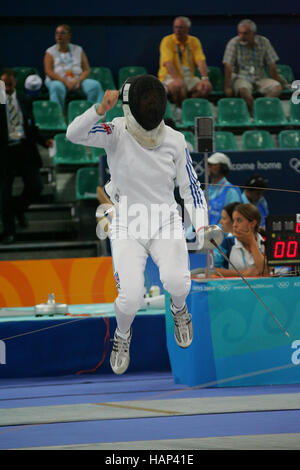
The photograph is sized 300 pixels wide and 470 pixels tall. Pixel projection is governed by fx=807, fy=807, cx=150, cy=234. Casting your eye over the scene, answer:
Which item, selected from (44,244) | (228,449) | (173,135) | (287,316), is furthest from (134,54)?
(228,449)

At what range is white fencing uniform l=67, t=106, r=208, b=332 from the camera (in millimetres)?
4387

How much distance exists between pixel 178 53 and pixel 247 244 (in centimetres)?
551

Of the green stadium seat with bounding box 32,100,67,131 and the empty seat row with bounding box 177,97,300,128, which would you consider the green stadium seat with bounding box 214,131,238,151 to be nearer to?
the empty seat row with bounding box 177,97,300,128

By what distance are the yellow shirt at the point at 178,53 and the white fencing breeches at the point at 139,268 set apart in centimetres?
707

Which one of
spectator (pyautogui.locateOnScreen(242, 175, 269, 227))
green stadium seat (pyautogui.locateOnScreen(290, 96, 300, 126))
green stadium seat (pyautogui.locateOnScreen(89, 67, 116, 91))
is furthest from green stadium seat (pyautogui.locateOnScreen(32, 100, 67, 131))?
spectator (pyautogui.locateOnScreen(242, 175, 269, 227))

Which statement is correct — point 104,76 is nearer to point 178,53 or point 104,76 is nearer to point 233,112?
point 178,53

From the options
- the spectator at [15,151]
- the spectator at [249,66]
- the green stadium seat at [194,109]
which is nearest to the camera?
the spectator at [15,151]

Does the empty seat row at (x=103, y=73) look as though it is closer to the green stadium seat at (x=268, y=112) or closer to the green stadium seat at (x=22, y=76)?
the green stadium seat at (x=22, y=76)

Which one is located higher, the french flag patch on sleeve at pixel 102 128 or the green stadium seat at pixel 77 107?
the green stadium seat at pixel 77 107

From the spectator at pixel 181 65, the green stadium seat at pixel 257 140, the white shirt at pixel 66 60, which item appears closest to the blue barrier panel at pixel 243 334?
the green stadium seat at pixel 257 140

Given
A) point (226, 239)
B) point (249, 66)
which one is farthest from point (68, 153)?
point (226, 239)

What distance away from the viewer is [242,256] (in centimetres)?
664

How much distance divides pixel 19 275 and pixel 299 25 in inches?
334

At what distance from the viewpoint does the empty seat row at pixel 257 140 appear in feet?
34.0
